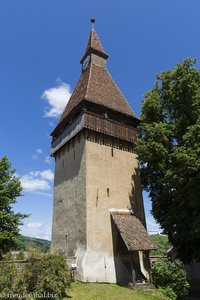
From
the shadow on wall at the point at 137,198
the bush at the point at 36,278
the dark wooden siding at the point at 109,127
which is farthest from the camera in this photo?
the shadow on wall at the point at 137,198

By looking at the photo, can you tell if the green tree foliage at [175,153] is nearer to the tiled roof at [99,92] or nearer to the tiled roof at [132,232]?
the tiled roof at [132,232]

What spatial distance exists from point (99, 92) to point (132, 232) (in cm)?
1218

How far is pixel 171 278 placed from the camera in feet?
53.6

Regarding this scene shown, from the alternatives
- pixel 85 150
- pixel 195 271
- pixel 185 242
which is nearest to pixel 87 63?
pixel 85 150

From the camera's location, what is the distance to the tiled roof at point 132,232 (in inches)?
658

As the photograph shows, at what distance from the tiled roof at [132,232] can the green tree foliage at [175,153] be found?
1.75 m

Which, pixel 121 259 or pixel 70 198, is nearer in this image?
pixel 121 259

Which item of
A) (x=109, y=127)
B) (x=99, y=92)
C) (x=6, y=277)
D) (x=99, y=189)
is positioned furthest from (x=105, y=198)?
(x=99, y=92)

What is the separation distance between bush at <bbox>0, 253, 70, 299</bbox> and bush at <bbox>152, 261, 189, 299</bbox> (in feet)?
20.4

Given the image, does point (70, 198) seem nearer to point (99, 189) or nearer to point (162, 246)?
point (99, 189)

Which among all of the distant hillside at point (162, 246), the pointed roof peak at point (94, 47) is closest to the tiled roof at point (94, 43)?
the pointed roof peak at point (94, 47)

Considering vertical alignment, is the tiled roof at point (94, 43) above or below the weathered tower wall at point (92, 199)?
above

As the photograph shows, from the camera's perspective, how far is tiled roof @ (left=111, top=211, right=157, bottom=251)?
16.7 metres

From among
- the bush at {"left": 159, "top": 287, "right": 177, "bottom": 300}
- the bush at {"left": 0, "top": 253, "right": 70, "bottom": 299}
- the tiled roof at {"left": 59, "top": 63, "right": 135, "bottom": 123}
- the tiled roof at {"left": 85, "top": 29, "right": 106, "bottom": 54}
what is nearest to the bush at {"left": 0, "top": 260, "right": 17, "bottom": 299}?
the bush at {"left": 0, "top": 253, "right": 70, "bottom": 299}
